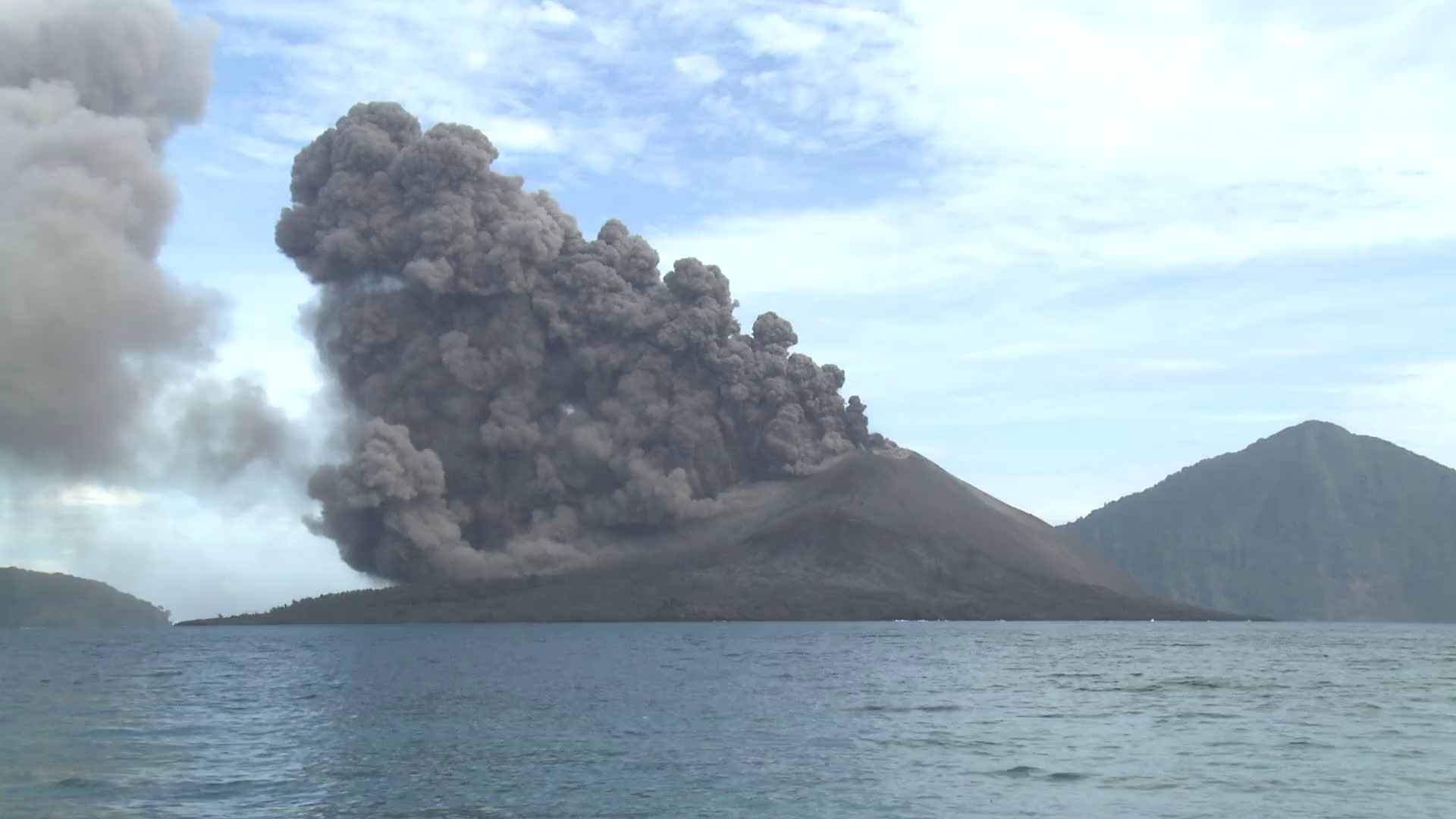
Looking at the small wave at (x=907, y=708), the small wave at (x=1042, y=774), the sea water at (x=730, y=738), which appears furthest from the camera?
the small wave at (x=907, y=708)

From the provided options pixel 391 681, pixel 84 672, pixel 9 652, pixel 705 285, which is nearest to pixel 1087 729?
pixel 391 681

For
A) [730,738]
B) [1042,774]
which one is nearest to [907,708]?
[730,738]

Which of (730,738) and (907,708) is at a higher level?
(907,708)

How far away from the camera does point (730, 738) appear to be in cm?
5031

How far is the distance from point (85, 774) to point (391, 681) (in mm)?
38193

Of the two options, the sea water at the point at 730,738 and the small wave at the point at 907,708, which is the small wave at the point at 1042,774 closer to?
the sea water at the point at 730,738

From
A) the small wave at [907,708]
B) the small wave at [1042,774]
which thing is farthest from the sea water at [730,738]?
the small wave at [907,708]

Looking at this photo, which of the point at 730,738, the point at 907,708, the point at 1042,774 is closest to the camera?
the point at 1042,774

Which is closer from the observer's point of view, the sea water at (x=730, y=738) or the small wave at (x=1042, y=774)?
the sea water at (x=730, y=738)

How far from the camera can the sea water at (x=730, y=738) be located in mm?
37312

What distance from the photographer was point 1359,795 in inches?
1487

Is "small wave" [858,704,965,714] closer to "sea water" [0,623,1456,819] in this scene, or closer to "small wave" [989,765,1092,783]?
"sea water" [0,623,1456,819]

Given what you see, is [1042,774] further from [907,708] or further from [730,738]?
[907,708]

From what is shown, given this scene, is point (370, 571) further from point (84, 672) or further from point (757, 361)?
point (84, 672)
